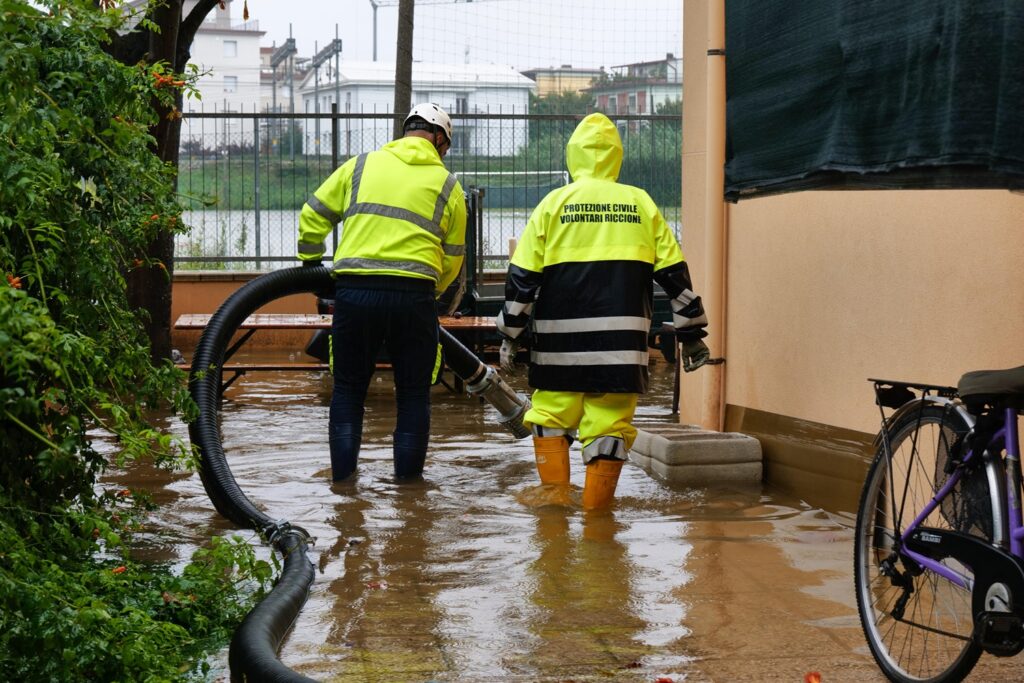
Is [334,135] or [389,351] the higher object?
[334,135]

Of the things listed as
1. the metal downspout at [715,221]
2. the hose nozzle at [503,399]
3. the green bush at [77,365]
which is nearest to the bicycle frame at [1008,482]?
the green bush at [77,365]

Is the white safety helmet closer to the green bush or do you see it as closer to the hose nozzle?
the hose nozzle

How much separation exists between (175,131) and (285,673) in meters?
8.24

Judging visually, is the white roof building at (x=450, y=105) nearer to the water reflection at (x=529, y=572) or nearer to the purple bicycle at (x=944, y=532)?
the water reflection at (x=529, y=572)

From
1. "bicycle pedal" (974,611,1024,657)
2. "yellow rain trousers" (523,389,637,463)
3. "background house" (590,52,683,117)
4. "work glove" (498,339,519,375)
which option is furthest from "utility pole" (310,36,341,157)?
"bicycle pedal" (974,611,1024,657)

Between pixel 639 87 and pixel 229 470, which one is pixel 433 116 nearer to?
pixel 229 470

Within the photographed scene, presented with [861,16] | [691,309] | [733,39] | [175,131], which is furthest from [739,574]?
[175,131]

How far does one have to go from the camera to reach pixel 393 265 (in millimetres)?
7000

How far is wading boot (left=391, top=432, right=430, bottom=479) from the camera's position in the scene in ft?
24.1

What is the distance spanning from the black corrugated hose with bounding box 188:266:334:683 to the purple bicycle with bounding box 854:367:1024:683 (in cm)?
177

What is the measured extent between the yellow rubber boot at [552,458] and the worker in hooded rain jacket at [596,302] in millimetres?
140

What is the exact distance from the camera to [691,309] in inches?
259

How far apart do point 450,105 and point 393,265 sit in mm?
8843

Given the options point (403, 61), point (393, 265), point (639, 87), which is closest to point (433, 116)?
point (393, 265)
